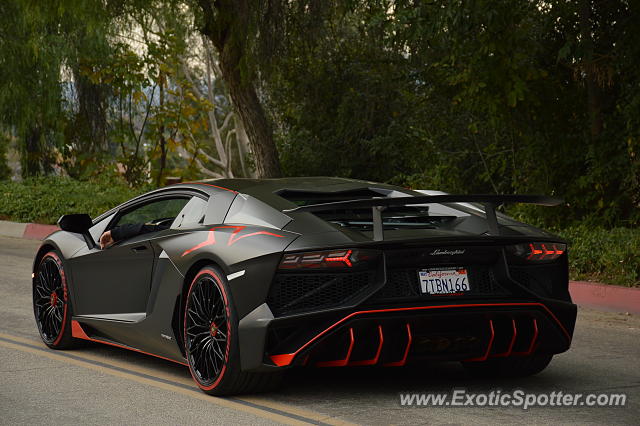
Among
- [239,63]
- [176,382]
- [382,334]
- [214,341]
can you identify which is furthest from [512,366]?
[239,63]

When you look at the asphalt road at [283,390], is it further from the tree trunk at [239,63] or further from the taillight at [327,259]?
the tree trunk at [239,63]

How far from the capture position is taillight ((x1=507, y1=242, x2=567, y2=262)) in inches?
264

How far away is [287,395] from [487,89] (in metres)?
10.2

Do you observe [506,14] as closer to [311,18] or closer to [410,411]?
[311,18]

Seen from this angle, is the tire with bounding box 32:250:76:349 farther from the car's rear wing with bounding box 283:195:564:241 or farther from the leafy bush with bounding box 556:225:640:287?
the leafy bush with bounding box 556:225:640:287

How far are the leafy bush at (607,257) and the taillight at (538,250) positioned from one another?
5.10 metres

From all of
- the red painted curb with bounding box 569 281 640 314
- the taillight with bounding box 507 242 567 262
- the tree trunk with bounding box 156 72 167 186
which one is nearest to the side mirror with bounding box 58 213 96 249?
the taillight with bounding box 507 242 567 262

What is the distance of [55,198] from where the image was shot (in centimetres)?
2220

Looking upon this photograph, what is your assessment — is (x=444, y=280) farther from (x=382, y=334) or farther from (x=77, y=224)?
(x=77, y=224)

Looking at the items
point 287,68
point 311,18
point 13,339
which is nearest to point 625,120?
point 311,18

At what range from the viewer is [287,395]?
22.3 ft

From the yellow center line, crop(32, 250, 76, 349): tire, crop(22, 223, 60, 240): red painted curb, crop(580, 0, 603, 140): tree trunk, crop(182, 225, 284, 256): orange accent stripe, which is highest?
crop(580, 0, 603, 140): tree trunk
